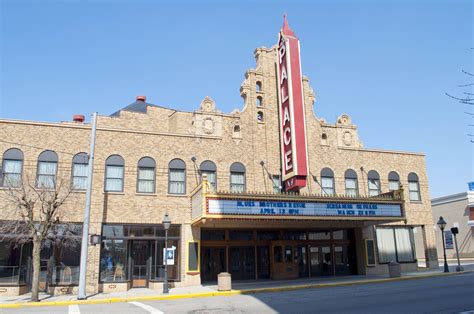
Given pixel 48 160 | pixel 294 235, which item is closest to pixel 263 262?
pixel 294 235

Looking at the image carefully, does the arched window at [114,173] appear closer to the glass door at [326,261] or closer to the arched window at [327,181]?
the arched window at [327,181]

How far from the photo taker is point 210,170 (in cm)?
2573

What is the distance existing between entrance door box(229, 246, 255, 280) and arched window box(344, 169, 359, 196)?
317 inches

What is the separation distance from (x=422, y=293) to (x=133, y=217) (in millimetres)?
15144

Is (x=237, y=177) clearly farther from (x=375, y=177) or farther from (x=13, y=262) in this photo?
(x=13, y=262)

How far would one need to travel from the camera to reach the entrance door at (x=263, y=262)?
26.3m

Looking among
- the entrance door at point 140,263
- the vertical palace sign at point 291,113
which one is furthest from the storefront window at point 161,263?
the vertical palace sign at point 291,113

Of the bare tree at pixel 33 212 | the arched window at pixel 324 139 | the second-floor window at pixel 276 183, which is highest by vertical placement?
the arched window at pixel 324 139

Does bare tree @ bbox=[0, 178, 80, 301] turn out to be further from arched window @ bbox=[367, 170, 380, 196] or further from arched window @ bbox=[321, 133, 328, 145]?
arched window @ bbox=[367, 170, 380, 196]

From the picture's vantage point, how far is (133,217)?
23.8 metres

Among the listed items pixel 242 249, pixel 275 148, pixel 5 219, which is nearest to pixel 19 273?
pixel 5 219

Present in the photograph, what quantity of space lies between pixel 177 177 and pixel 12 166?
896 cm

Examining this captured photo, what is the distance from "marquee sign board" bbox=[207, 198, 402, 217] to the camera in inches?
846

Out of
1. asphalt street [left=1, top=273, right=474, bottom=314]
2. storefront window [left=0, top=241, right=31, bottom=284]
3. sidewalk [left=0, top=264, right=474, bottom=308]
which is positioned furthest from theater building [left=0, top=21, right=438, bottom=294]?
asphalt street [left=1, top=273, right=474, bottom=314]
